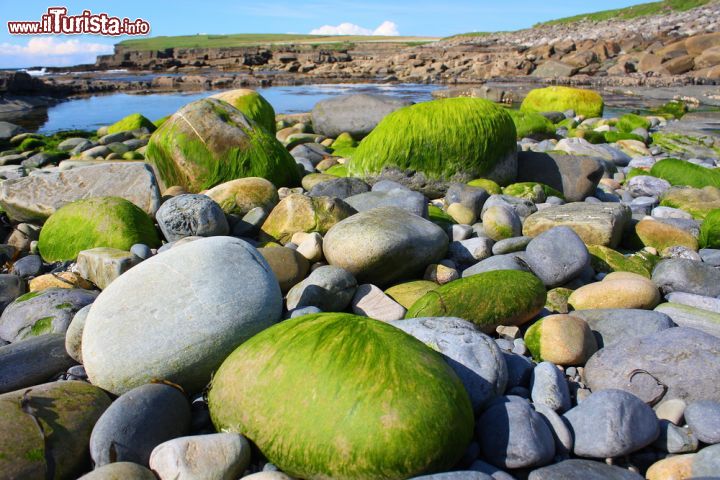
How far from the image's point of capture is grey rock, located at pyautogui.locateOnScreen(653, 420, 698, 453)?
258cm

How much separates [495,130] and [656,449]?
4552 millimetres

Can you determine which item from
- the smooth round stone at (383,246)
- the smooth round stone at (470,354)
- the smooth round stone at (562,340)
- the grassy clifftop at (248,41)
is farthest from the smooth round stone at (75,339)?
the grassy clifftop at (248,41)

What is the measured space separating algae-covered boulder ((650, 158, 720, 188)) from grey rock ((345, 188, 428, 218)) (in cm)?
405

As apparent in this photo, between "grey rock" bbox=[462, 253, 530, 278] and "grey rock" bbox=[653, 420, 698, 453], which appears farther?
"grey rock" bbox=[462, 253, 530, 278]

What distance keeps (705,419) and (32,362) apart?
3327 mm

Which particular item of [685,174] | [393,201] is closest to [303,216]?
[393,201]

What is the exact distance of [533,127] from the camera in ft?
35.0

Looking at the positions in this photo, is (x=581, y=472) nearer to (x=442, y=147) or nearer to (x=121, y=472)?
(x=121, y=472)

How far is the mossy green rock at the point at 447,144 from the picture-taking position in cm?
654

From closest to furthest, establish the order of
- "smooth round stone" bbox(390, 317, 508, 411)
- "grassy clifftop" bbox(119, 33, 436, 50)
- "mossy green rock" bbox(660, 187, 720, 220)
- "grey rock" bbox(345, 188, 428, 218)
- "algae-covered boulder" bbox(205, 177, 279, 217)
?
"smooth round stone" bbox(390, 317, 508, 411), "grey rock" bbox(345, 188, 428, 218), "algae-covered boulder" bbox(205, 177, 279, 217), "mossy green rock" bbox(660, 187, 720, 220), "grassy clifftop" bbox(119, 33, 436, 50)

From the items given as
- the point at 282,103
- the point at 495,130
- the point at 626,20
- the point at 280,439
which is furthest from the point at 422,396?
the point at 626,20

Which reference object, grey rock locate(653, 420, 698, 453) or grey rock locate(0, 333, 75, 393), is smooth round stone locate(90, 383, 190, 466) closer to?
grey rock locate(0, 333, 75, 393)

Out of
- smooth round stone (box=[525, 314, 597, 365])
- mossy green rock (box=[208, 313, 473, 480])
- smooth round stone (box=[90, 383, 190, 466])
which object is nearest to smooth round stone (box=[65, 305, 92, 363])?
smooth round stone (box=[90, 383, 190, 466])

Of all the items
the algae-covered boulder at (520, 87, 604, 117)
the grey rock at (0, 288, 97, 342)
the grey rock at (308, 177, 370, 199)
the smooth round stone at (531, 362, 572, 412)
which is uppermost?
the algae-covered boulder at (520, 87, 604, 117)
